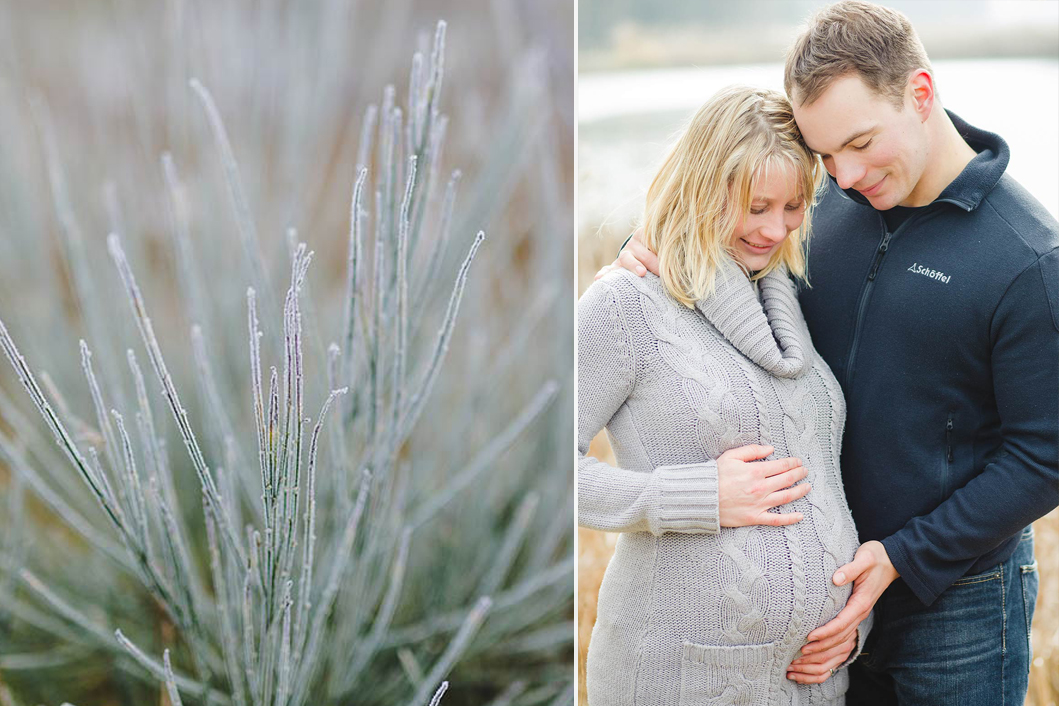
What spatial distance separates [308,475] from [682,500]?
19.7 inches

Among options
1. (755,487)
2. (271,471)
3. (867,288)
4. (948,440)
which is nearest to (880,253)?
(867,288)

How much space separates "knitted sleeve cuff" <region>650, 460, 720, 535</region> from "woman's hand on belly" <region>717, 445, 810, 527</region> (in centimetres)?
1

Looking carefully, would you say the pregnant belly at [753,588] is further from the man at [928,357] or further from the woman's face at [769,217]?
the woman's face at [769,217]

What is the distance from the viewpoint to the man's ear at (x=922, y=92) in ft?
4.20

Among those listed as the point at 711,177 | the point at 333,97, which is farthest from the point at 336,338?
the point at 711,177

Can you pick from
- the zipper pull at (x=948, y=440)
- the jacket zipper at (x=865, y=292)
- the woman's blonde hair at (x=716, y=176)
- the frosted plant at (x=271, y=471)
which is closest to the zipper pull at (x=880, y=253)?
the jacket zipper at (x=865, y=292)

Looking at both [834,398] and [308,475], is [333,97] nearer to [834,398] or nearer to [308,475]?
[308,475]

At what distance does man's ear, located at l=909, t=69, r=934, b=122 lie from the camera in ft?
4.20

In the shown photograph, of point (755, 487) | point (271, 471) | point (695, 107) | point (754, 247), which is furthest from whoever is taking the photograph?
point (695, 107)

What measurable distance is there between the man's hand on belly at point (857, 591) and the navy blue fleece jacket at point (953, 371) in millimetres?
24

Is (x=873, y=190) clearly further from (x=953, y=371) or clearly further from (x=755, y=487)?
(x=755, y=487)

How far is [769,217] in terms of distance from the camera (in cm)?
130

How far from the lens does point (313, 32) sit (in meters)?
1.17

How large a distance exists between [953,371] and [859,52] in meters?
0.47
